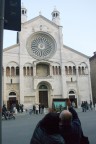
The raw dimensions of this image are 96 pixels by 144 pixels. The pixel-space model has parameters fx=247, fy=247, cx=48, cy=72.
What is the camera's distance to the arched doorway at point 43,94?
45.6 meters

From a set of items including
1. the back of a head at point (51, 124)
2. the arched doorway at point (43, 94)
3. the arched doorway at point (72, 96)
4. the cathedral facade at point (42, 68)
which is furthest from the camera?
the arched doorway at point (72, 96)

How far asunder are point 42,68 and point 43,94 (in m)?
4.90

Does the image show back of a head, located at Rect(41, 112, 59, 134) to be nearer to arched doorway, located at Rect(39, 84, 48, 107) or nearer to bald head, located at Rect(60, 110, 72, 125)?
bald head, located at Rect(60, 110, 72, 125)

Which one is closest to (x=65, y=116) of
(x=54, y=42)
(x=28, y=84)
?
(x=28, y=84)

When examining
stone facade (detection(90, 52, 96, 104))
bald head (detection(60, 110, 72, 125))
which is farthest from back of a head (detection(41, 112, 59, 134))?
stone facade (detection(90, 52, 96, 104))

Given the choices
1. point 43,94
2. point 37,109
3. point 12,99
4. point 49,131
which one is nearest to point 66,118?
point 49,131

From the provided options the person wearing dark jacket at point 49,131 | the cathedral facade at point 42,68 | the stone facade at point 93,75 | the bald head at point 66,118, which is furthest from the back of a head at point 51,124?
the stone facade at point 93,75

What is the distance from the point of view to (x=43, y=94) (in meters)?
46.0

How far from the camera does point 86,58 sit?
157ft

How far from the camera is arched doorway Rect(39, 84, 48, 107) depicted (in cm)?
4556

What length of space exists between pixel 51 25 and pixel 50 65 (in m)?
8.54

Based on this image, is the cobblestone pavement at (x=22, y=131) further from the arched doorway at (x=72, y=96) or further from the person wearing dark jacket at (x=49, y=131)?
the arched doorway at (x=72, y=96)

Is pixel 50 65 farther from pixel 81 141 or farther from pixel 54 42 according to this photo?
pixel 81 141

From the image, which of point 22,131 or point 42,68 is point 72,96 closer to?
point 42,68
